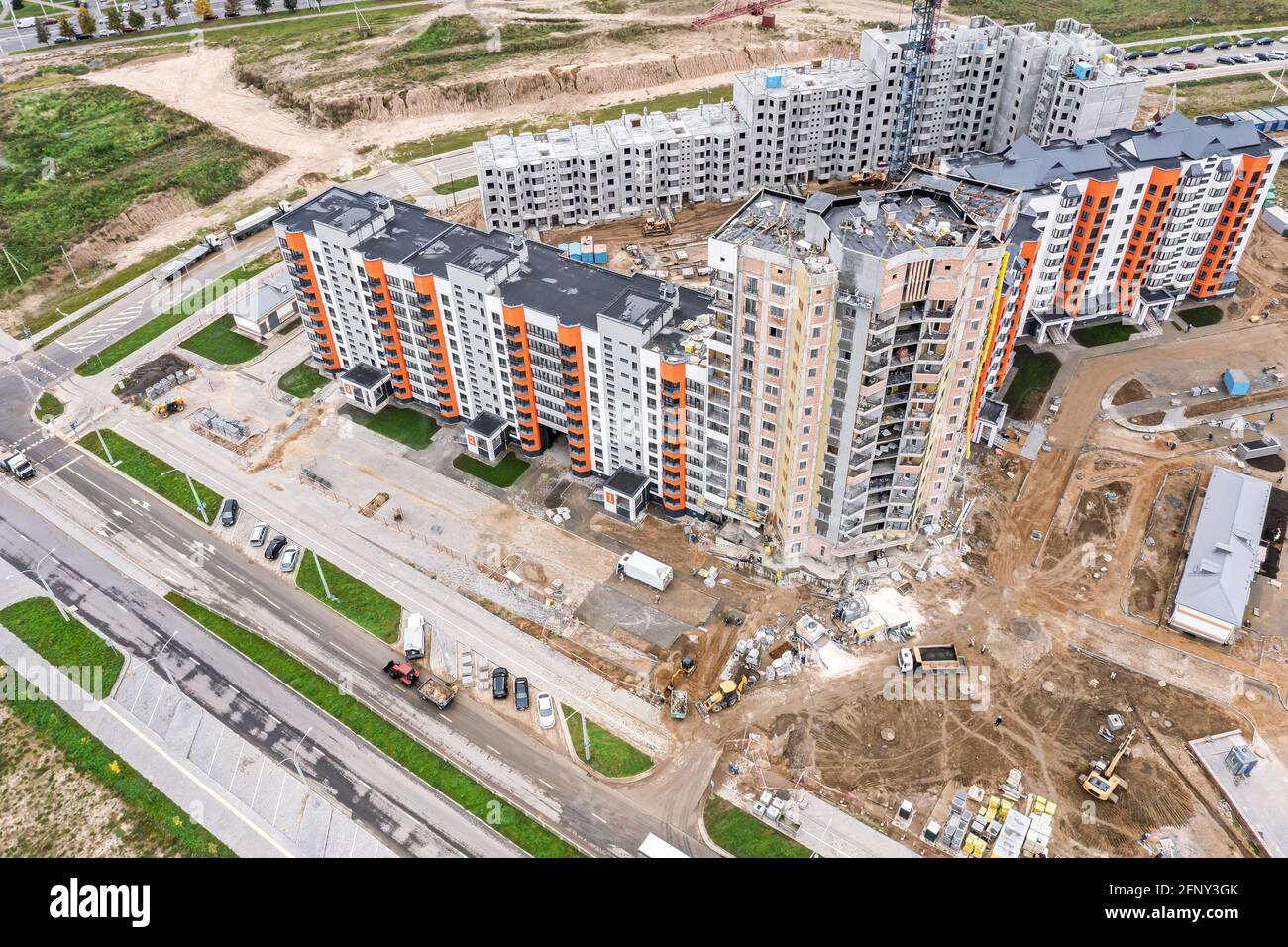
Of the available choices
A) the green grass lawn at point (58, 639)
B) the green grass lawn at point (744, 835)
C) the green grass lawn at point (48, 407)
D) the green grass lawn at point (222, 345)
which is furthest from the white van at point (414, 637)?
the green grass lawn at point (48, 407)

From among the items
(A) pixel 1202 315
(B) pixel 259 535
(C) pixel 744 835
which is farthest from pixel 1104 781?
(B) pixel 259 535

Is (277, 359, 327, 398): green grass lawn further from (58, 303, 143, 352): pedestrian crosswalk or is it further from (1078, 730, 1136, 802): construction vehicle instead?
(1078, 730, 1136, 802): construction vehicle

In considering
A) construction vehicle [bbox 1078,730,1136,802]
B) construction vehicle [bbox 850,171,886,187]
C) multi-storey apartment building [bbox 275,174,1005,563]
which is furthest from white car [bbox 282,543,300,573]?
construction vehicle [bbox 850,171,886,187]

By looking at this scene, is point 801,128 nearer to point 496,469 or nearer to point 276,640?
point 496,469

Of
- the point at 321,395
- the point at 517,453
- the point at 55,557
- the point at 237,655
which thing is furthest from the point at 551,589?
the point at 55,557

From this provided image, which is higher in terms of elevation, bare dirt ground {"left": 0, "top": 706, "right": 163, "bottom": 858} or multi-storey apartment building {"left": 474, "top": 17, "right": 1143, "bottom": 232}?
multi-storey apartment building {"left": 474, "top": 17, "right": 1143, "bottom": 232}
